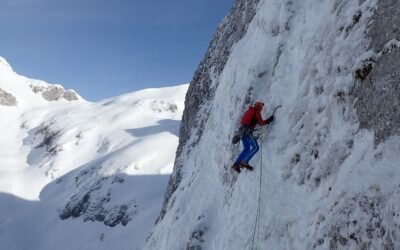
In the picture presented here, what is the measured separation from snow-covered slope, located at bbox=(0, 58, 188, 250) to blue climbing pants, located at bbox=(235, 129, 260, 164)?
79.9 feet

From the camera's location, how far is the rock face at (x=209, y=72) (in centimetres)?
2047

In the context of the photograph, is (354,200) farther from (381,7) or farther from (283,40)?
(283,40)

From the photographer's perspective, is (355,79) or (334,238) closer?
(334,238)

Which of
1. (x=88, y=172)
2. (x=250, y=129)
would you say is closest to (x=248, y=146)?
(x=250, y=129)

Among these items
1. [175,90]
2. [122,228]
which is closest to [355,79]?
[122,228]

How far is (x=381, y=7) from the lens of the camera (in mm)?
9133

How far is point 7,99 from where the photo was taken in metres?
100

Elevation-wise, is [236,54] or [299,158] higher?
[236,54]

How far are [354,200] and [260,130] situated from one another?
5.31m

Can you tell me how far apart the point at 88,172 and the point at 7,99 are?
58.3 metres

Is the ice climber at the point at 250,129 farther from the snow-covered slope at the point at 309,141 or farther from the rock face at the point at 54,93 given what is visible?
the rock face at the point at 54,93

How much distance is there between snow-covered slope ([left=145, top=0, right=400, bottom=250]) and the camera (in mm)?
7852

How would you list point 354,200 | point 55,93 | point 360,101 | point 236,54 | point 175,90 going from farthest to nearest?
point 55,93 < point 175,90 < point 236,54 < point 360,101 < point 354,200

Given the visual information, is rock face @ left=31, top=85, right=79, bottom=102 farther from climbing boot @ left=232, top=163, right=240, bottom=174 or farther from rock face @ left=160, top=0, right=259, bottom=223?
climbing boot @ left=232, top=163, right=240, bottom=174
